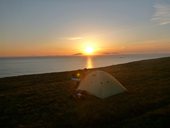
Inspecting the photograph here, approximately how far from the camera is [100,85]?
2061cm

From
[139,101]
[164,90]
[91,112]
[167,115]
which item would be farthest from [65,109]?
[164,90]

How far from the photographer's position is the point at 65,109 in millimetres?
17500

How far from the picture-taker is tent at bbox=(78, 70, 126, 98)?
20500 mm

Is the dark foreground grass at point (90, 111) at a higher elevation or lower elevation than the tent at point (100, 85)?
lower

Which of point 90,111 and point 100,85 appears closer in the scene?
point 90,111

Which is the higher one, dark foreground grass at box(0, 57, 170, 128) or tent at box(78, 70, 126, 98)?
tent at box(78, 70, 126, 98)

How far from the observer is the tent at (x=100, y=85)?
2050 cm

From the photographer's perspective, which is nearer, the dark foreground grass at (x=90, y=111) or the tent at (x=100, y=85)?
the dark foreground grass at (x=90, y=111)

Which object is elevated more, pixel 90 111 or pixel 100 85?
pixel 100 85

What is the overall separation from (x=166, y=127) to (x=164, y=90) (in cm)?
1006

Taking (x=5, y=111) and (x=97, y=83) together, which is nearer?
(x=5, y=111)

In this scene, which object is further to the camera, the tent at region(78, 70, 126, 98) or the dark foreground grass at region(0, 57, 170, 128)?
the tent at region(78, 70, 126, 98)

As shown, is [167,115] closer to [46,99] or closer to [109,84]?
[109,84]

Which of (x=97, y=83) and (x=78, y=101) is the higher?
(x=97, y=83)
